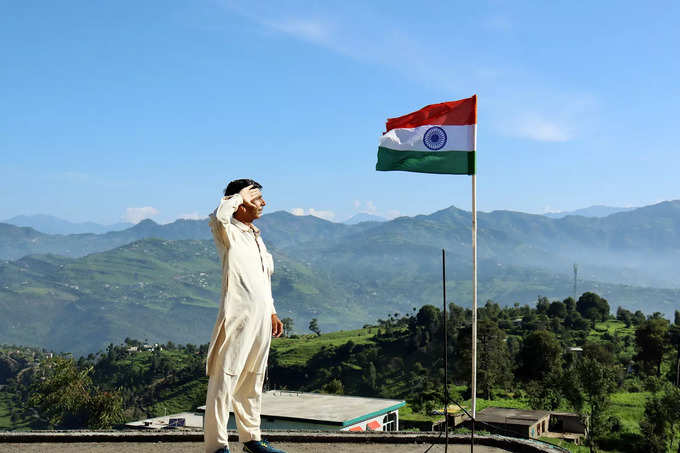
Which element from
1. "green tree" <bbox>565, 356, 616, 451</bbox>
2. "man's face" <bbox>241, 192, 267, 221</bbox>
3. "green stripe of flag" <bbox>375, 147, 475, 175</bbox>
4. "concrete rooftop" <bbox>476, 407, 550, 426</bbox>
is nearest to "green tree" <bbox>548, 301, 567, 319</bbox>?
"green tree" <bbox>565, 356, 616, 451</bbox>

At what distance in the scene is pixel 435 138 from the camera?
1195cm

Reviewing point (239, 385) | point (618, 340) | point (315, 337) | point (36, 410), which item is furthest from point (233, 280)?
point (315, 337)

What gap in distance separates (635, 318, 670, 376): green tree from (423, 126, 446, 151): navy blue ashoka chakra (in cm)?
7114

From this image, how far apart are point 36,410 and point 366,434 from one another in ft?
387

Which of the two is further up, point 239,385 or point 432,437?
point 239,385

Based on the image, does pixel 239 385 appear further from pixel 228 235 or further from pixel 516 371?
pixel 516 371

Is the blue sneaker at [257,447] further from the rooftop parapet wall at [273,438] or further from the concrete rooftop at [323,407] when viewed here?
the concrete rooftop at [323,407]

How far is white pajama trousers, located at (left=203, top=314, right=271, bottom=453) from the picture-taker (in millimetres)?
7707

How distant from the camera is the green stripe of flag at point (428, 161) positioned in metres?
11.6

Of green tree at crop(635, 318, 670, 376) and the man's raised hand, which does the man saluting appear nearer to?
the man's raised hand

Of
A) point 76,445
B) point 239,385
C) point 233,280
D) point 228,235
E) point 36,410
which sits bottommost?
point 36,410

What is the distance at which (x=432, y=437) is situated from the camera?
1092 cm

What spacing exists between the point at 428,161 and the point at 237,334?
578 cm

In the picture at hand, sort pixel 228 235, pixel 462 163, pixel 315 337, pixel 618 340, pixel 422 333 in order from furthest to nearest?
pixel 315 337, pixel 422 333, pixel 618 340, pixel 462 163, pixel 228 235
